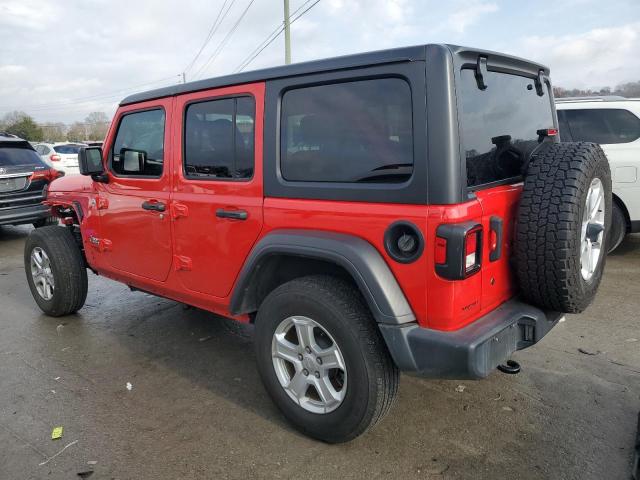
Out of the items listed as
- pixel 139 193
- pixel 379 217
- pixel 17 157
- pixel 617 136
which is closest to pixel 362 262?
pixel 379 217

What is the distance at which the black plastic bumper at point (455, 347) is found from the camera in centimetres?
213

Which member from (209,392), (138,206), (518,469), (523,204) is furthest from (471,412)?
(138,206)

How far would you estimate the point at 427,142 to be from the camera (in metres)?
2.15

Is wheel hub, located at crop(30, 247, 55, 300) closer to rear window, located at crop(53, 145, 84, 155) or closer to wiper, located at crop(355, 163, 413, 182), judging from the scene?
wiper, located at crop(355, 163, 413, 182)

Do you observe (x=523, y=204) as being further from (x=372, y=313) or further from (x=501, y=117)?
(x=372, y=313)

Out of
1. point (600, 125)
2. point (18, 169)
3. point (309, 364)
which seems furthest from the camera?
point (18, 169)

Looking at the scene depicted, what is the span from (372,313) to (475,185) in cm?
76

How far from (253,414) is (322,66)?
1.99 m

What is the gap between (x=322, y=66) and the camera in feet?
8.16

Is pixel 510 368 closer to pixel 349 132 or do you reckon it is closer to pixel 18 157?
pixel 349 132

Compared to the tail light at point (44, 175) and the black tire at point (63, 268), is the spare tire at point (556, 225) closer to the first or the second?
the black tire at point (63, 268)

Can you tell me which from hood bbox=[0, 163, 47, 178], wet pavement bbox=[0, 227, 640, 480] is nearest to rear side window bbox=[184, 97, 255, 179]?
wet pavement bbox=[0, 227, 640, 480]

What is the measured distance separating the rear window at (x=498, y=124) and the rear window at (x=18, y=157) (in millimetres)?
8189

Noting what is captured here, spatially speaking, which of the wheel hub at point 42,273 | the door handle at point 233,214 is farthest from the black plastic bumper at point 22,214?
the door handle at point 233,214
